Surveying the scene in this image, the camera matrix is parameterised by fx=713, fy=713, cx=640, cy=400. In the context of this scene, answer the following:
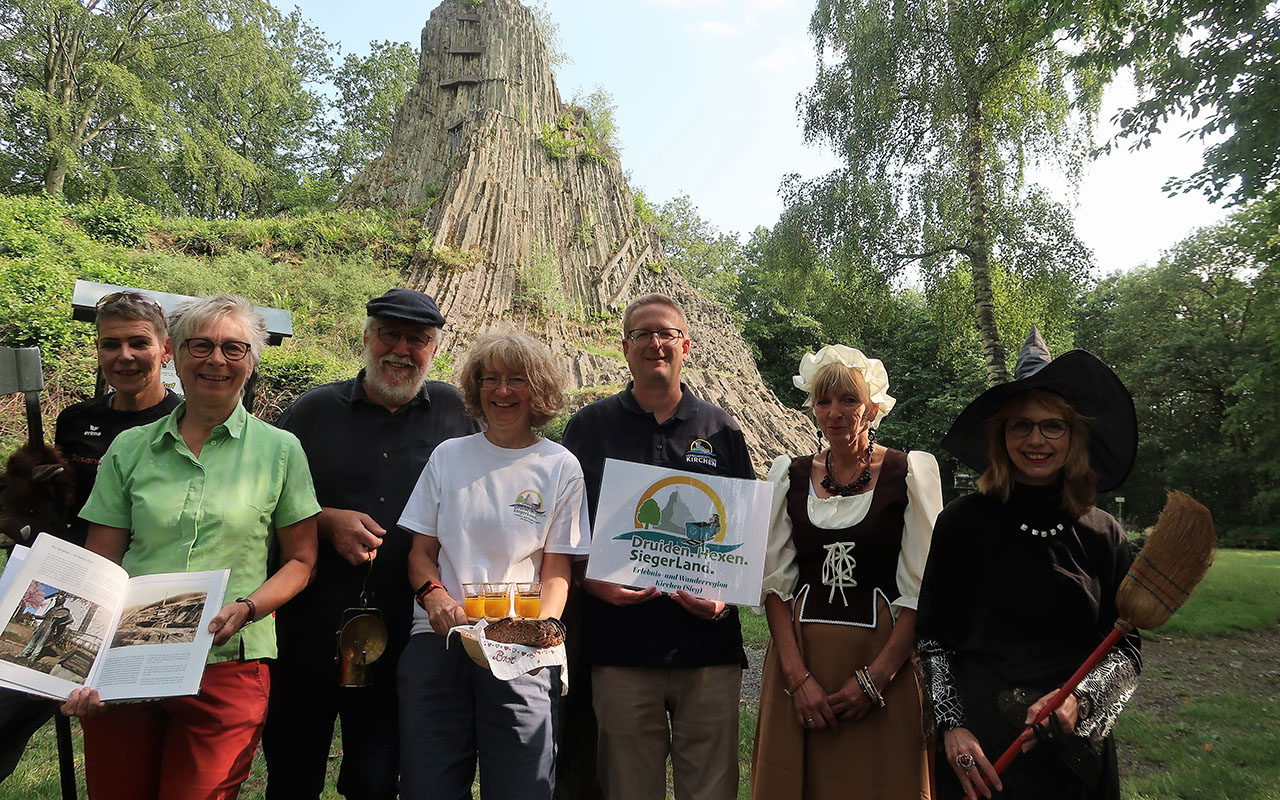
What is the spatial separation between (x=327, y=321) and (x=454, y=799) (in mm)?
14154

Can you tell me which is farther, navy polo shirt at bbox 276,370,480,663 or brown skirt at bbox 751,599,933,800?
navy polo shirt at bbox 276,370,480,663

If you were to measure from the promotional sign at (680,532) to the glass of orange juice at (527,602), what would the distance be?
12.8 inches

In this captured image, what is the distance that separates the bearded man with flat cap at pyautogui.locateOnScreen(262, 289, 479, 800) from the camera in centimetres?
309

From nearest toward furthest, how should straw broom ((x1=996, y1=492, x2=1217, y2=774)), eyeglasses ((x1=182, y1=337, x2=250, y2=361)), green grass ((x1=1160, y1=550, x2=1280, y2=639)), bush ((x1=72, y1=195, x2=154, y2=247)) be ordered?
straw broom ((x1=996, y1=492, x2=1217, y2=774)) → eyeglasses ((x1=182, y1=337, x2=250, y2=361)) → green grass ((x1=1160, y1=550, x2=1280, y2=639)) → bush ((x1=72, y1=195, x2=154, y2=247))

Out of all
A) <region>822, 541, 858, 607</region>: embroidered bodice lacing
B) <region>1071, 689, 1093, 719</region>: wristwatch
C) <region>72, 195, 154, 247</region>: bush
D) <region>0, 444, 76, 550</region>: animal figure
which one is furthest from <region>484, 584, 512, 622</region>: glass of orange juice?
<region>72, 195, 154, 247</region>: bush

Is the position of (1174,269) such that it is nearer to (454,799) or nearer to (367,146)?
(367,146)

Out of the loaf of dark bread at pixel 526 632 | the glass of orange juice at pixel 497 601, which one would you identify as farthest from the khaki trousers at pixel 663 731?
the glass of orange juice at pixel 497 601

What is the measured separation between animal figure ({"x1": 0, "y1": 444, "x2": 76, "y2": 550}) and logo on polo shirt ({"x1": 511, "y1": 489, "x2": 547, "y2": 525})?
211 cm

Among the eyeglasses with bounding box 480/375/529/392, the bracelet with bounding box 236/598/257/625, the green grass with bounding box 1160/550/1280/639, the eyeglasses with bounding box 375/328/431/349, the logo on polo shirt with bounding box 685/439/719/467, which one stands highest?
the eyeglasses with bounding box 375/328/431/349

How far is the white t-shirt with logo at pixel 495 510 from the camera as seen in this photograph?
2752mm

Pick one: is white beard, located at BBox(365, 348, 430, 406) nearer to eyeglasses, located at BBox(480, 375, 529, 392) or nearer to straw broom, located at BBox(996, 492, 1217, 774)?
eyeglasses, located at BBox(480, 375, 529, 392)

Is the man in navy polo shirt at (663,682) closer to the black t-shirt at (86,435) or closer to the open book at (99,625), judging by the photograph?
the open book at (99,625)

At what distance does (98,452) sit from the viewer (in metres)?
3.36

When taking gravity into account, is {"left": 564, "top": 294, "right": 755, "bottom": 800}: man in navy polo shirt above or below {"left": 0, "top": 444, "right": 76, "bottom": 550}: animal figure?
below
